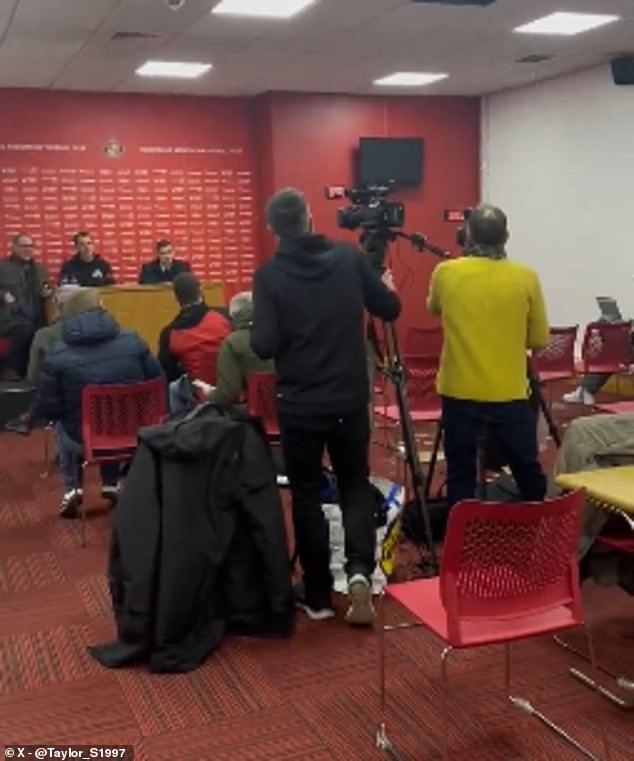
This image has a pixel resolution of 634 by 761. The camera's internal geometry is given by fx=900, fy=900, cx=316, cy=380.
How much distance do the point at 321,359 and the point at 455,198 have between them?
687 cm

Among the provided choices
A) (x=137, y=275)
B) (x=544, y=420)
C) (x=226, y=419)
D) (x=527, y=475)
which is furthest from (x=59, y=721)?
(x=137, y=275)

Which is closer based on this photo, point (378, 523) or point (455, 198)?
point (378, 523)

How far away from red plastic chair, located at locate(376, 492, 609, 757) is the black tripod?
4.41ft

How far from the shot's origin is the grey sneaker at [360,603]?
314 centimetres

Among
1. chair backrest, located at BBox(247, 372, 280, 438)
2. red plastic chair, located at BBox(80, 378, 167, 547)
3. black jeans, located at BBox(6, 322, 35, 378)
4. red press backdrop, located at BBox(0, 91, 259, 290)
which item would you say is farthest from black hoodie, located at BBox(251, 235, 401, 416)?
red press backdrop, located at BBox(0, 91, 259, 290)

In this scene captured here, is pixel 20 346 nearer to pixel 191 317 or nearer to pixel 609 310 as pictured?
pixel 191 317

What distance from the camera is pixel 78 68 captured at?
7.06m

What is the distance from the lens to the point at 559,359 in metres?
5.96

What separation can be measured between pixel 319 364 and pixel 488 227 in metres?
0.82

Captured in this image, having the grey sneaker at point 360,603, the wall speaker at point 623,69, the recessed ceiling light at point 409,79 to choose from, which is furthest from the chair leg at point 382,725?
the recessed ceiling light at point 409,79

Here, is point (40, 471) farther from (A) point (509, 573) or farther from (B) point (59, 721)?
(A) point (509, 573)

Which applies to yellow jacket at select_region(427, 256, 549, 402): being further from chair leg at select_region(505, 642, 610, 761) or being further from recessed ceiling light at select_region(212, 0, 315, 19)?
recessed ceiling light at select_region(212, 0, 315, 19)

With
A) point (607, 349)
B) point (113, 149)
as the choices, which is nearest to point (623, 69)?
point (607, 349)

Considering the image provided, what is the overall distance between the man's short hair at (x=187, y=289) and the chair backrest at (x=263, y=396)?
75cm
